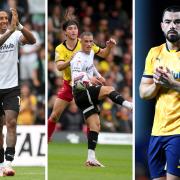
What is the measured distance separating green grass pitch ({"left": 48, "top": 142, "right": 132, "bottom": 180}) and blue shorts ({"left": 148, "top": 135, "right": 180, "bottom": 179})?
3.14m

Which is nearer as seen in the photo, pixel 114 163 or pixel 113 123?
pixel 114 163

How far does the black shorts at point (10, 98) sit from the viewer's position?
8695 millimetres

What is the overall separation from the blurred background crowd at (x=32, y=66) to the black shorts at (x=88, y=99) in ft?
25.5

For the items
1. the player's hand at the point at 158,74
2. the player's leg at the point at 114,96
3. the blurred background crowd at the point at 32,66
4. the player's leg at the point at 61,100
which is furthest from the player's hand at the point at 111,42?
the blurred background crowd at the point at 32,66

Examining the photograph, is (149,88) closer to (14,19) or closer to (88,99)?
(14,19)

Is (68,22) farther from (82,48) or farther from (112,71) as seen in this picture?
(112,71)

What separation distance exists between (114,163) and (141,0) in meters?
4.97

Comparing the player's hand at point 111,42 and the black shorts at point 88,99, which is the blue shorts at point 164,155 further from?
the black shorts at point 88,99

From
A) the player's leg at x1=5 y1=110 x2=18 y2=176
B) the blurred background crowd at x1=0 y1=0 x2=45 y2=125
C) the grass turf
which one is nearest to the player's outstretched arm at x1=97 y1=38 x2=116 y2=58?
the player's leg at x1=5 y1=110 x2=18 y2=176

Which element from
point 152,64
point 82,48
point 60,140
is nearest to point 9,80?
point 82,48

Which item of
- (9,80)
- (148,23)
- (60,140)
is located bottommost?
(60,140)

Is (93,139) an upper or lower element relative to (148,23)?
lower

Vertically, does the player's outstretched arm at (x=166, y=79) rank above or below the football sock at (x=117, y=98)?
above

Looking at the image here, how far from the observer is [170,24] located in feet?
17.8
